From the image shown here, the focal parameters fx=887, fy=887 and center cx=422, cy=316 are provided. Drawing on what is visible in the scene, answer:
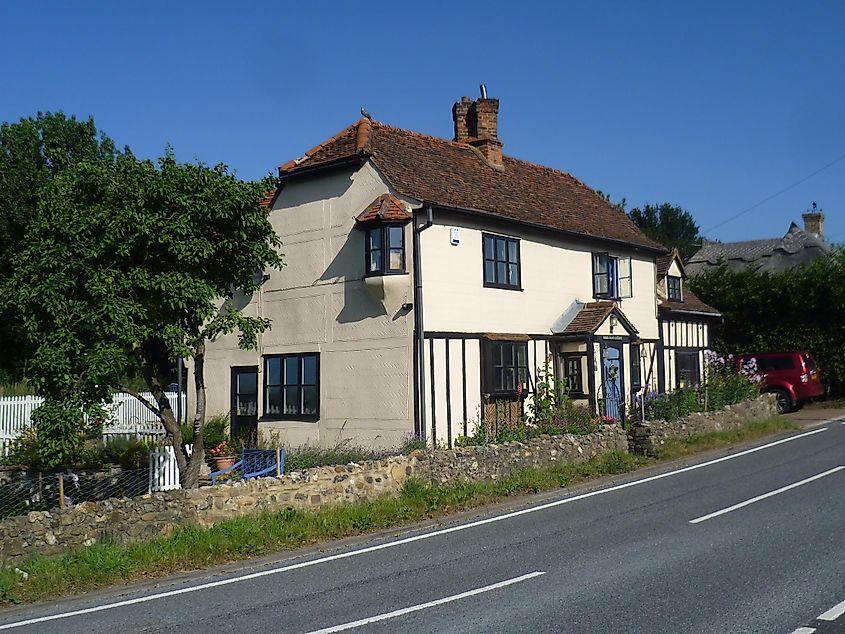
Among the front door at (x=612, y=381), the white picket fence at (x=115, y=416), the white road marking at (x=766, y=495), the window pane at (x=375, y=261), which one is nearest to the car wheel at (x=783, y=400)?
the front door at (x=612, y=381)

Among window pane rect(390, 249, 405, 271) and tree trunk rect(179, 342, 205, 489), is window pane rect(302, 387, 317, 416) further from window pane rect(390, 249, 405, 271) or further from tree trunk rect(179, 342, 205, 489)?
tree trunk rect(179, 342, 205, 489)

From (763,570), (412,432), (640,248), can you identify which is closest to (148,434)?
(412,432)

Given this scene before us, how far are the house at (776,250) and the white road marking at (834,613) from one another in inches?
1617

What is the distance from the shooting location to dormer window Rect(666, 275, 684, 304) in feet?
104

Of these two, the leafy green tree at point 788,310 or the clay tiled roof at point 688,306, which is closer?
the clay tiled roof at point 688,306

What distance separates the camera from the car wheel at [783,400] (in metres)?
Answer: 30.7

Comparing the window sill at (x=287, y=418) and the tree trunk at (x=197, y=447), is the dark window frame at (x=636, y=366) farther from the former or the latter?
the tree trunk at (x=197, y=447)

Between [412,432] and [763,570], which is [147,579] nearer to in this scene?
[763,570]

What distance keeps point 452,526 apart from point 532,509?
6.09 ft

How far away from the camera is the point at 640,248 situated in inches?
1085

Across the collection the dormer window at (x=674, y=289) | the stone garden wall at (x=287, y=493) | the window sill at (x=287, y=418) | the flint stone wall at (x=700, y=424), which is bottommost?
the stone garden wall at (x=287, y=493)

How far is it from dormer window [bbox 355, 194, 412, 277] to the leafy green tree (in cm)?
2031

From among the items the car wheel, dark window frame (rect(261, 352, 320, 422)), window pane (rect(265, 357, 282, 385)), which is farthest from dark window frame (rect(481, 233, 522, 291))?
the car wheel

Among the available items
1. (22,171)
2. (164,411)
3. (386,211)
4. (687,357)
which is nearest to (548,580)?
(164,411)
